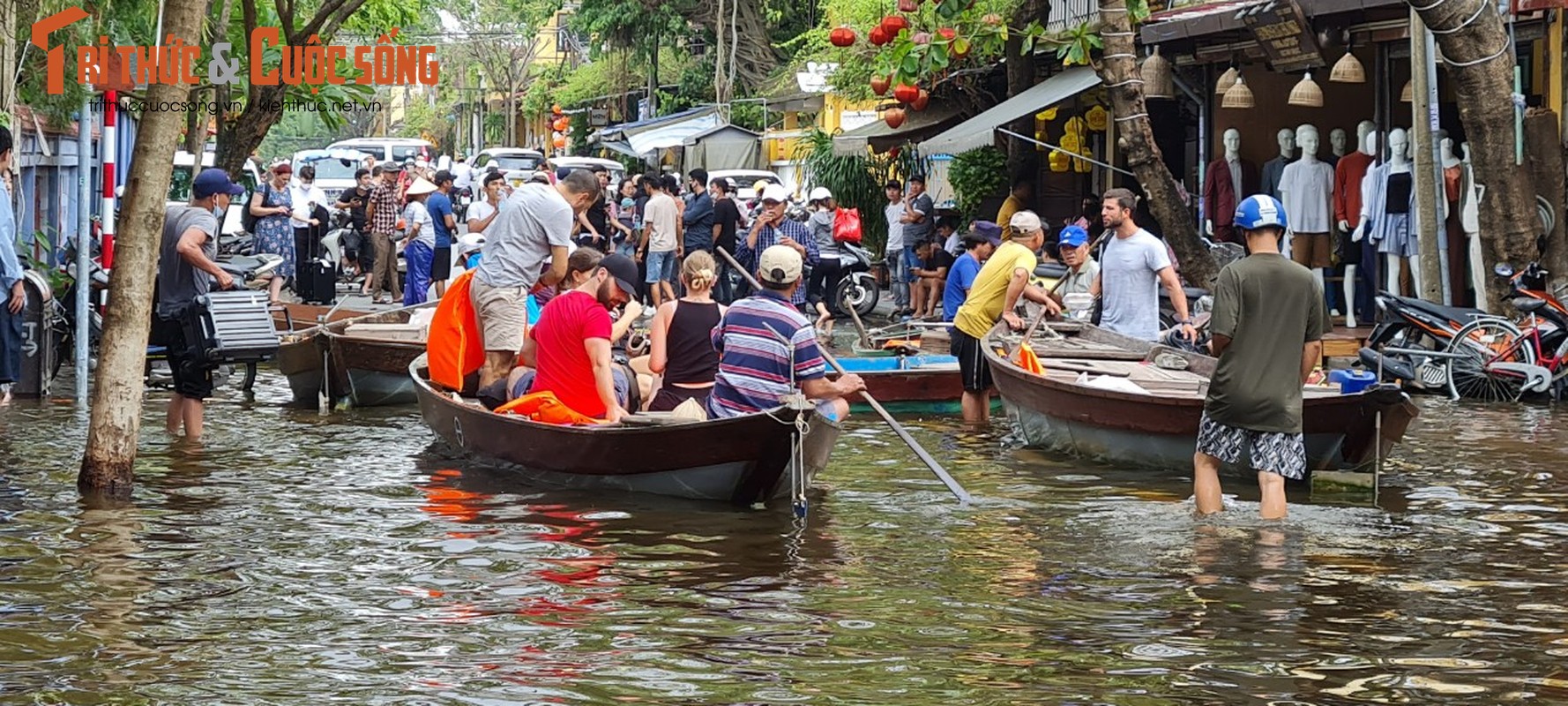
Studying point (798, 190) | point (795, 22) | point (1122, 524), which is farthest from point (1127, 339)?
point (795, 22)

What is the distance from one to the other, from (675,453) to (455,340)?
337cm

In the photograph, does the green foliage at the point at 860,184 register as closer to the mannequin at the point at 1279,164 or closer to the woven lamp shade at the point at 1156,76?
the woven lamp shade at the point at 1156,76

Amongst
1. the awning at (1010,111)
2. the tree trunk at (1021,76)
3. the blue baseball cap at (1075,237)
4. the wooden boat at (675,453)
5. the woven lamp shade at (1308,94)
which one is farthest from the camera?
the tree trunk at (1021,76)

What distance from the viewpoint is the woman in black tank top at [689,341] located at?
36.4 ft

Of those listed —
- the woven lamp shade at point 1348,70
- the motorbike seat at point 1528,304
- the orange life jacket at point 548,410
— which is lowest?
the orange life jacket at point 548,410

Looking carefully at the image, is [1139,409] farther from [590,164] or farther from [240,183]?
[590,164]

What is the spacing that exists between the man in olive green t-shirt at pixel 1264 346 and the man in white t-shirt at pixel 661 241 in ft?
43.5

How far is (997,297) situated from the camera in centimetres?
1417

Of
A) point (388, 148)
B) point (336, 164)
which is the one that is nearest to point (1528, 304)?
point (336, 164)

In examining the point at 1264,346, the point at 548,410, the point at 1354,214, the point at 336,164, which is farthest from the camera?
the point at 336,164

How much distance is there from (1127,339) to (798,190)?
868 inches

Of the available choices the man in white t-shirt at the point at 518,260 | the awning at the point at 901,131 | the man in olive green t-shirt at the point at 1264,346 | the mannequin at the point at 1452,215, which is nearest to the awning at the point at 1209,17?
the mannequin at the point at 1452,215

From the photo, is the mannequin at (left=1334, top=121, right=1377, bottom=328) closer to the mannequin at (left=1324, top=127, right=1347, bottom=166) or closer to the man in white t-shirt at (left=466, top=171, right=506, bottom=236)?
the mannequin at (left=1324, top=127, right=1347, bottom=166)

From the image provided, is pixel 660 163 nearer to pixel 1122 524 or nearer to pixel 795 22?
pixel 795 22
